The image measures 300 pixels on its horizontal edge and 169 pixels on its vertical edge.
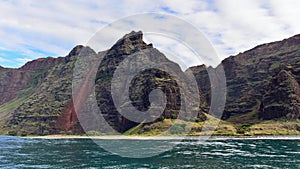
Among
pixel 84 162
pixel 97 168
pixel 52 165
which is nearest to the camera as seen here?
pixel 97 168

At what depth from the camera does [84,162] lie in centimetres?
8662

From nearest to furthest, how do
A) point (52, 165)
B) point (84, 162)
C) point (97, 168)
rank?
point (97, 168), point (52, 165), point (84, 162)

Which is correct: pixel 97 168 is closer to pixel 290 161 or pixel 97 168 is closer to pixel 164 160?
pixel 164 160

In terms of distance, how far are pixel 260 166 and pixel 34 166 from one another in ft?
201

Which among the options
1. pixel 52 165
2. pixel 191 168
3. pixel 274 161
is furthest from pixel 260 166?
pixel 52 165

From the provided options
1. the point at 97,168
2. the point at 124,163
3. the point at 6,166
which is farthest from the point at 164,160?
the point at 6,166

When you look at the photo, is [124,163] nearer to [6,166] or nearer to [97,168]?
[97,168]

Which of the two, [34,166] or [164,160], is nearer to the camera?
[34,166]

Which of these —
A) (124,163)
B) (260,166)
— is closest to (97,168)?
(124,163)

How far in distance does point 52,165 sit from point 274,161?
212 feet

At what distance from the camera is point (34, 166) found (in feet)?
259

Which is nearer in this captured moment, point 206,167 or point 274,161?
point 206,167

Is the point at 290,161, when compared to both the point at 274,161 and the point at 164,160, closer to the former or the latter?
the point at 274,161

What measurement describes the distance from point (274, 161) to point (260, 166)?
11386 mm
